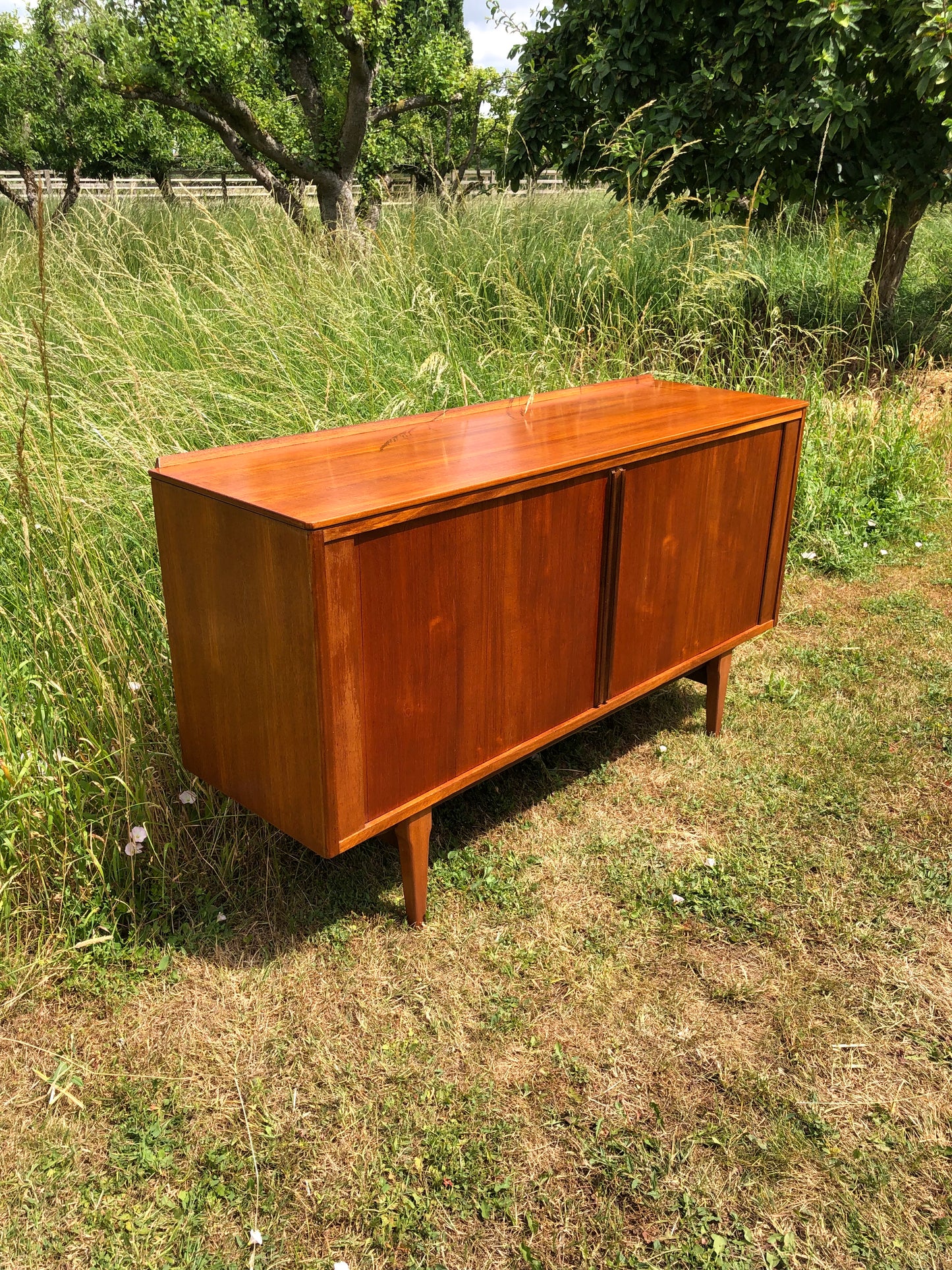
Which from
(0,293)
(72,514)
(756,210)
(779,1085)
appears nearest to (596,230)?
(756,210)

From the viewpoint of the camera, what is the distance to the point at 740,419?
2545 mm

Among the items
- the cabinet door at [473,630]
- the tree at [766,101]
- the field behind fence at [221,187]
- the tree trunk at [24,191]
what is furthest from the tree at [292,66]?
the cabinet door at [473,630]

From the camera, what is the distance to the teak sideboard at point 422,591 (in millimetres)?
1753

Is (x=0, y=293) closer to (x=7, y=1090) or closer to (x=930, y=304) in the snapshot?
(x=7, y=1090)

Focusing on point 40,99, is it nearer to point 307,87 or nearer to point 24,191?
point 24,191

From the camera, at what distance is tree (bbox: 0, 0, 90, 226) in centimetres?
1055

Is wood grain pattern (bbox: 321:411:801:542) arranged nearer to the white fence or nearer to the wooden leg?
the wooden leg

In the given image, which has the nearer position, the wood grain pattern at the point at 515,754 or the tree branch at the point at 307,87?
the wood grain pattern at the point at 515,754

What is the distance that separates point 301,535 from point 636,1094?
1194 mm

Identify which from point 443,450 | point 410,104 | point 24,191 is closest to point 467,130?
point 410,104

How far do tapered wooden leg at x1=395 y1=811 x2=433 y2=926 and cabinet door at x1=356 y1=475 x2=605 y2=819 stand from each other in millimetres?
100

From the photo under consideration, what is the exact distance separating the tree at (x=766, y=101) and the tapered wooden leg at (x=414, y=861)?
3556 mm

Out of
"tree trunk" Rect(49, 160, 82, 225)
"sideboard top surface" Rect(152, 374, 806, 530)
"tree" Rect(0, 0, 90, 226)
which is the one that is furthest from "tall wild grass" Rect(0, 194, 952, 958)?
"tree trunk" Rect(49, 160, 82, 225)

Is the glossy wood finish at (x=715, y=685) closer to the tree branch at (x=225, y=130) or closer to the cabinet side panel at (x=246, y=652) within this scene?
the cabinet side panel at (x=246, y=652)
